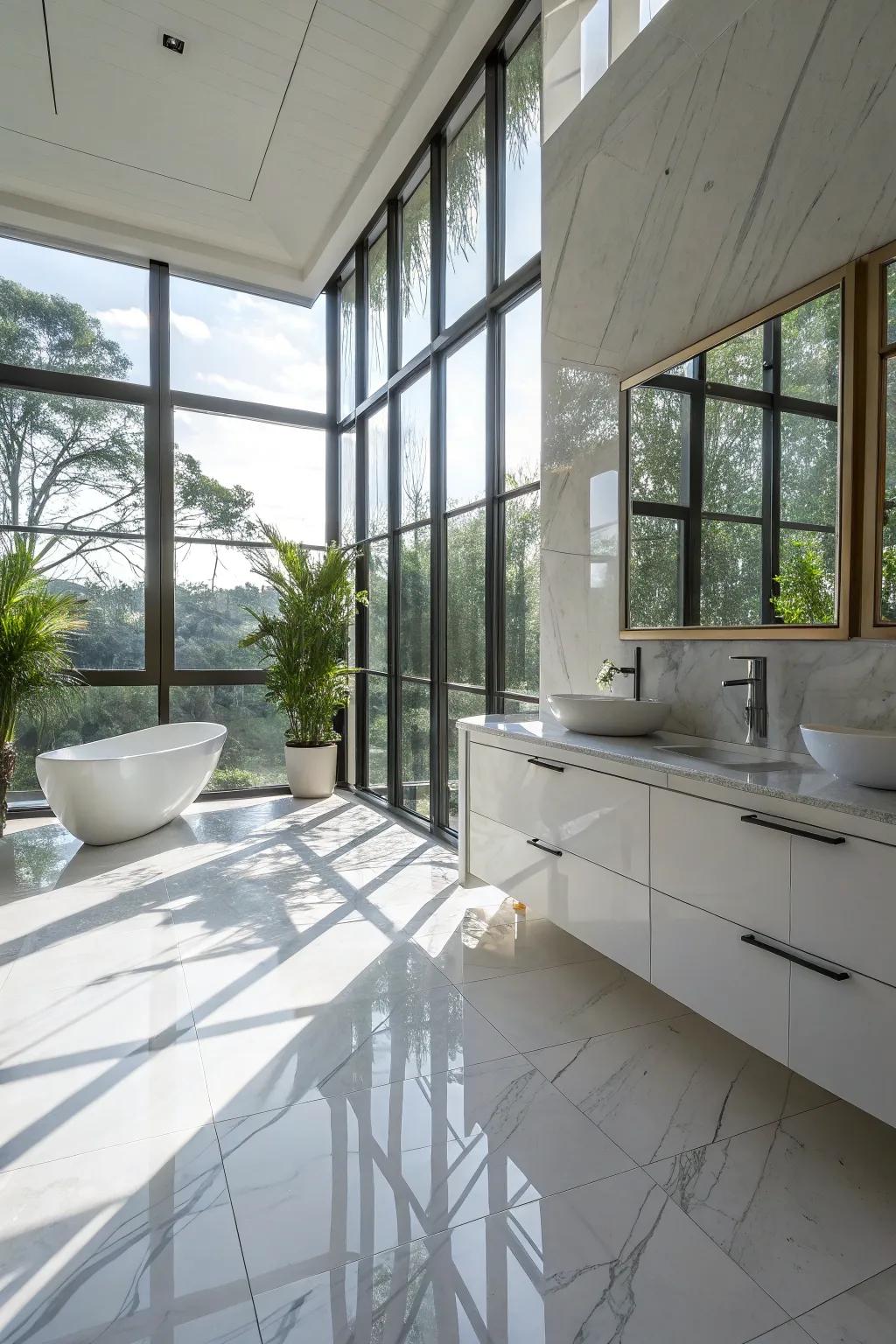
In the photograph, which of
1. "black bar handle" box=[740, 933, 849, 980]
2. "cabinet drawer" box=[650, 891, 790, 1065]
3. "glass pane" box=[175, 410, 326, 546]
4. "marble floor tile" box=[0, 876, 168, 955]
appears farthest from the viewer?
"glass pane" box=[175, 410, 326, 546]

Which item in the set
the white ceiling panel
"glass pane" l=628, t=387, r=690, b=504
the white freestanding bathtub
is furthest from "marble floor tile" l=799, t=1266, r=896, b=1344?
the white ceiling panel

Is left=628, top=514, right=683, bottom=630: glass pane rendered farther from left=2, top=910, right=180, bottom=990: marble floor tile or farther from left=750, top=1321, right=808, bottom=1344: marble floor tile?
left=2, top=910, right=180, bottom=990: marble floor tile

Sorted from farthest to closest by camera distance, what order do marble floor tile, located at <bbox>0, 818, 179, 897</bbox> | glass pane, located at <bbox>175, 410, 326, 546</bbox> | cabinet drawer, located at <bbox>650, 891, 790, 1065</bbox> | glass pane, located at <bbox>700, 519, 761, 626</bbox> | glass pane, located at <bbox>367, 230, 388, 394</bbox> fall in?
glass pane, located at <bbox>175, 410, 326, 546</bbox> < glass pane, located at <bbox>367, 230, 388, 394</bbox> < marble floor tile, located at <bbox>0, 818, 179, 897</bbox> < glass pane, located at <bbox>700, 519, 761, 626</bbox> < cabinet drawer, located at <bbox>650, 891, 790, 1065</bbox>

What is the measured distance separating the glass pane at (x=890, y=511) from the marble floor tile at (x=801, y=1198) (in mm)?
1185

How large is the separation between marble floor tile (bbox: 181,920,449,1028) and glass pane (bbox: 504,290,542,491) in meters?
2.11

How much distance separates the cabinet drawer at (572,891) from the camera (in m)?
1.96

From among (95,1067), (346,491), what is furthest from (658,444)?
(346,491)

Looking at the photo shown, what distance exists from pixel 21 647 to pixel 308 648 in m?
1.76

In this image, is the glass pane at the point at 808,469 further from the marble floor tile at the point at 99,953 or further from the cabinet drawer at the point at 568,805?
the marble floor tile at the point at 99,953

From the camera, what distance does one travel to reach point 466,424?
3.97 metres

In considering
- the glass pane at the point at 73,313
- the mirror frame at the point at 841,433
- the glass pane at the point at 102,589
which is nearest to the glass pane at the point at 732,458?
the mirror frame at the point at 841,433

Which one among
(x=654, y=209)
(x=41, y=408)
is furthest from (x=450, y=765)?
(x=41, y=408)

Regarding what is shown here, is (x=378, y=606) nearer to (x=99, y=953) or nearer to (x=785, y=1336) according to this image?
(x=99, y=953)

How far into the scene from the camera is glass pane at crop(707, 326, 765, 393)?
2172 mm
